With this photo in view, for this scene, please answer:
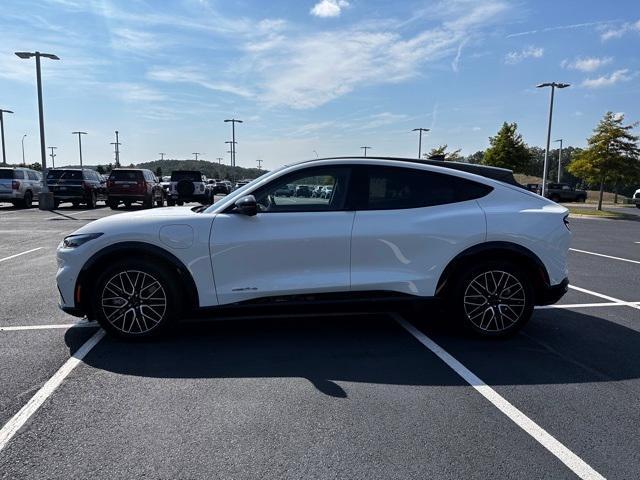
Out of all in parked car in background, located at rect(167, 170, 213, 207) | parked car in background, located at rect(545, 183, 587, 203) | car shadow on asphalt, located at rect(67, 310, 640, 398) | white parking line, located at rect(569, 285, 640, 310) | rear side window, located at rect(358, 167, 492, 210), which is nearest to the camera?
car shadow on asphalt, located at rect(67, 310, 640, 398)

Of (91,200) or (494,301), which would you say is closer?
(494,301)

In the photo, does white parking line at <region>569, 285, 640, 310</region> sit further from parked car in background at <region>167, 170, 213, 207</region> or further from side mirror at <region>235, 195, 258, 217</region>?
parked car in background at <region>167, 170, 213, 207</region>

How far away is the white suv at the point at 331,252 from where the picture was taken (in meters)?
4.46

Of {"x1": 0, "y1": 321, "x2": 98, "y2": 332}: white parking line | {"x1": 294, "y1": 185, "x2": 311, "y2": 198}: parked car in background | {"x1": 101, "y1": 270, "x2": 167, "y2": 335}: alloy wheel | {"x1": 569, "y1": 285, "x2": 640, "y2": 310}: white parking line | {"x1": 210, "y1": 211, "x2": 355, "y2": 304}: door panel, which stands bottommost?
{"x1": 0, "y1": 321, "x2": 98, "y2": 332}: white parking line

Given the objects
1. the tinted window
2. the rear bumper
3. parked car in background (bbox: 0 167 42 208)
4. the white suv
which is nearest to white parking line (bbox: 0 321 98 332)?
the white suv

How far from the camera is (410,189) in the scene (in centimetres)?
474

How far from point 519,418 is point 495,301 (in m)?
1.64

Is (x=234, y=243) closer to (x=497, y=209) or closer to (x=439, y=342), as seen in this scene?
(x=439, y=342)

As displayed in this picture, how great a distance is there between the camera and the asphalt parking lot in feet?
9.02

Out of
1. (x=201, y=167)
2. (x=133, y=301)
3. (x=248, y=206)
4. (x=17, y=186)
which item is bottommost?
(x=133, y=301)

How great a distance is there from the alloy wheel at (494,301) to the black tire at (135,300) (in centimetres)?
279

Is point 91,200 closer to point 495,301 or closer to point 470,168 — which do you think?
point 470,168

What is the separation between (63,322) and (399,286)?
361 centimetres

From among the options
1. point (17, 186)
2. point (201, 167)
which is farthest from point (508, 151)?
point (201, 167)
